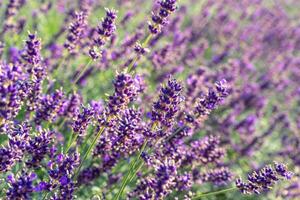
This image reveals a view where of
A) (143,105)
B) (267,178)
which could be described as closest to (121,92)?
(267,178)

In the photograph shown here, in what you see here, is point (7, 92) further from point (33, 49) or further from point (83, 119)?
point (33, 49)

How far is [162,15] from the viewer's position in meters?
5.54

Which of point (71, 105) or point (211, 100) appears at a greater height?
point (71, 105)

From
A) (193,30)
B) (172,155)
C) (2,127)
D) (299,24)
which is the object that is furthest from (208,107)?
(299,24)

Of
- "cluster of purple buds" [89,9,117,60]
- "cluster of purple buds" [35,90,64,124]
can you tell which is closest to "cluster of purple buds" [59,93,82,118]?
"cluster of purple buds" [35,90,64,124]

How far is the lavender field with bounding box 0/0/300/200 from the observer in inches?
184

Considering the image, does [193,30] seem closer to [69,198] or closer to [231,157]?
[231,157]

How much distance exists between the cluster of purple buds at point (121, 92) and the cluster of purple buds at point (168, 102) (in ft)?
1.17

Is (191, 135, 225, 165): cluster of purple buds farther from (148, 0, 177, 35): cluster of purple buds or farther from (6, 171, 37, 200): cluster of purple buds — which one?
(6, 171, 37, 200): cluster of purple buds

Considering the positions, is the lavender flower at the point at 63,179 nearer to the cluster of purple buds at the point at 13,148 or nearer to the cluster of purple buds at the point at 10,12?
the cluster of purple buds at the point at 13,148

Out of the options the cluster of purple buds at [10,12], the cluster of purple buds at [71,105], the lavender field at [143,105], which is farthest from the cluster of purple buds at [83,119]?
the cluster of purple buds at [10,12]

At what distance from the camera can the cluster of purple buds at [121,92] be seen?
168 inches

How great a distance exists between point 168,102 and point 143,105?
3.80 m

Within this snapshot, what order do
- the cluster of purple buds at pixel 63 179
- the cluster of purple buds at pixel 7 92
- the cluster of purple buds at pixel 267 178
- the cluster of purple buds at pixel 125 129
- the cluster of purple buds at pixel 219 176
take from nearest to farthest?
the cluster of purple buds at pixel 7 92 → the cluster of purple buds at pixel 63 179 → the cluster of purple buds at pixel 125 129 → the cluster of purple buds at pixel 267 178 → the cluster of purple buds at pixel 219 176
